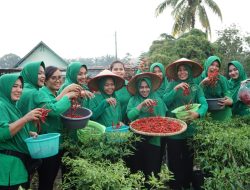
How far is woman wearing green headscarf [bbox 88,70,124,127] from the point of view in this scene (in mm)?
3557

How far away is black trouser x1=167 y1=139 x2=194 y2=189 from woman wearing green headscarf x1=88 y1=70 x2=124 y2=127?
2.79 ft

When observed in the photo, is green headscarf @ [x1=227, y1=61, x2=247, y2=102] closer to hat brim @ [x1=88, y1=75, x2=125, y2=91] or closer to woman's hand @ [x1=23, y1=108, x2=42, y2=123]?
hat brim @ [x1=88, y1=75, x2=125, y2=91]

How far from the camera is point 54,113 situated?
277 cm

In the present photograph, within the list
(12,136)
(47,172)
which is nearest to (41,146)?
Result: (12,136)

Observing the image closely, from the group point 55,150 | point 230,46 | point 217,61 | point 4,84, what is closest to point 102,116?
point 55,150

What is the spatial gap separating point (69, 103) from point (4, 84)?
63cm

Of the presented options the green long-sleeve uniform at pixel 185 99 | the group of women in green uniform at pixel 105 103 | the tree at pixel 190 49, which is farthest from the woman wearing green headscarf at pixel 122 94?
the tree at pixel 190 49

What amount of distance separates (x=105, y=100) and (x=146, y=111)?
632mm

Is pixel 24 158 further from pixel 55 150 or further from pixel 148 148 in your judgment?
pixel 148 148

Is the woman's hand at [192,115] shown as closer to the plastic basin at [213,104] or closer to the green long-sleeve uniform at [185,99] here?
the green long-sleeve uniform at [185,99]

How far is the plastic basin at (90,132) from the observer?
2827 mm

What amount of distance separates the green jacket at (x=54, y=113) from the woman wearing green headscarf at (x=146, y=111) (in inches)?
40.2

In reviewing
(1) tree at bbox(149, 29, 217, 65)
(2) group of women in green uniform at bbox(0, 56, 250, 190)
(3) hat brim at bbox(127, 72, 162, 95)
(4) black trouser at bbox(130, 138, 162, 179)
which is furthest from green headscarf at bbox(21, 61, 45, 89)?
(1) tree at bbox(149, 29, 217, 65)

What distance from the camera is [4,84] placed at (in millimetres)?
2559
